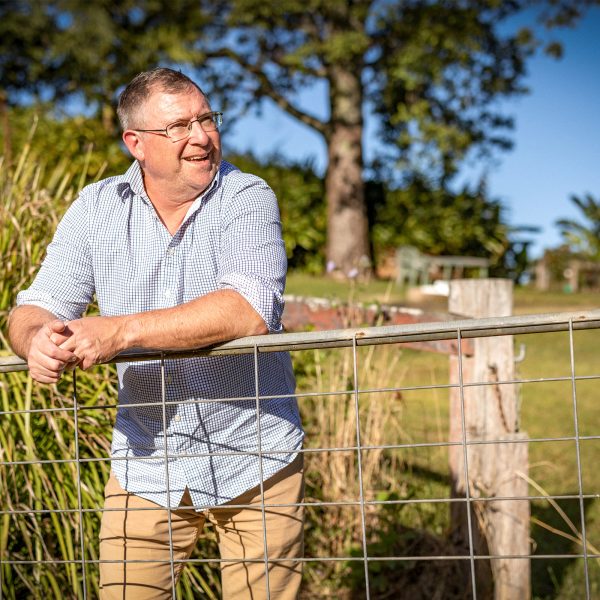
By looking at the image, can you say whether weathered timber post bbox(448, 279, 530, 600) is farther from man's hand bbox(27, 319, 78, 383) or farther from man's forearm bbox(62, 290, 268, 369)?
man's hand bbox(27, 319, 78, 383)

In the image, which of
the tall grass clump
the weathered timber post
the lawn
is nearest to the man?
the tall grass clump

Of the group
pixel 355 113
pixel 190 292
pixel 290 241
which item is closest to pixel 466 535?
pixel 190 292

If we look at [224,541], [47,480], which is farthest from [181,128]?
[47,480]

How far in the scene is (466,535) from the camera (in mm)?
3889

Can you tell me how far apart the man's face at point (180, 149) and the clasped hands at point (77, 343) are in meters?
0.50

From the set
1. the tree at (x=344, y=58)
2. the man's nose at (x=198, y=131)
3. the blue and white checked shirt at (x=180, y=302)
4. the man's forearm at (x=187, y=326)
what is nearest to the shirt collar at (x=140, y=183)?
→ the blue and white checked shirt at (x=180, y=302)

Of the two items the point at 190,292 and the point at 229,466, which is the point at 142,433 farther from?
the point at 190,292

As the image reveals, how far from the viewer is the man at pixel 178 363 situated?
97.3 inches

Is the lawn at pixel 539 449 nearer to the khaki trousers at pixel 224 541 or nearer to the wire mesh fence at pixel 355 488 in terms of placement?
the wire mesh fence at pixel 355 488

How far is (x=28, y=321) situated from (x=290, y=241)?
850 cm

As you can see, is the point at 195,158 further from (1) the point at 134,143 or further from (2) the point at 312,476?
(2) the point at 312,476

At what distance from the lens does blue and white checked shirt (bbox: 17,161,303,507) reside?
2.47 m

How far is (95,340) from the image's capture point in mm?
2133

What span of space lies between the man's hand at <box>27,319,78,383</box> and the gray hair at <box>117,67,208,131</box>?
27.6 inches
